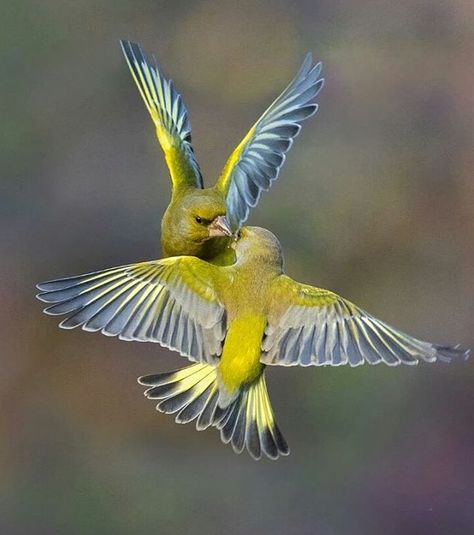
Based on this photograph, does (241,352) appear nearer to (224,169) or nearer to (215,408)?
(215,408)

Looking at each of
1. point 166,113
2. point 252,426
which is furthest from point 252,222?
point 252,426

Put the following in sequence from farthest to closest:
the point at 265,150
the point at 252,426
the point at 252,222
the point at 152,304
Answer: the point at 252,222, the point at 265,150, the point at 252,426, the point at 152,304

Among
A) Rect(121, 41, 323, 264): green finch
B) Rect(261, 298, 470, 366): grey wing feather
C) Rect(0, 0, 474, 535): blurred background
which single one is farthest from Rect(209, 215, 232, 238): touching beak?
Rect(0, 0, 474, 535): blurred background

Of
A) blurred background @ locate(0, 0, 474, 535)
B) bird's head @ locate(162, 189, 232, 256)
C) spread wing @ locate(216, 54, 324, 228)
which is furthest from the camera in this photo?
blurred background @ locate(0, 0, 474, 535)

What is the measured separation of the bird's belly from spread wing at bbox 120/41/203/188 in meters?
0.24

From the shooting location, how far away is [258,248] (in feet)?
3.26

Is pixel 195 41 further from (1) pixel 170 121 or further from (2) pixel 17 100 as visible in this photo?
(1) pixel 170 121

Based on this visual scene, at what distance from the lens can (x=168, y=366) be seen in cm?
162

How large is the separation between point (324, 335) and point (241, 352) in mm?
89

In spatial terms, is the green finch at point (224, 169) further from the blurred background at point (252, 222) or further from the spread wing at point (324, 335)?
the blurred background at point (252, 222)

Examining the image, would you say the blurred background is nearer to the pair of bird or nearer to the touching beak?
the pair of bird

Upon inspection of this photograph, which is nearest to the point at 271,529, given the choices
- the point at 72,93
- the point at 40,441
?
the point at 40,441

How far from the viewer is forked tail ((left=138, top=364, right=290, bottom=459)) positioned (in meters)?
1.03

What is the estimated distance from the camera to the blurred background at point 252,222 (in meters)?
1.57
